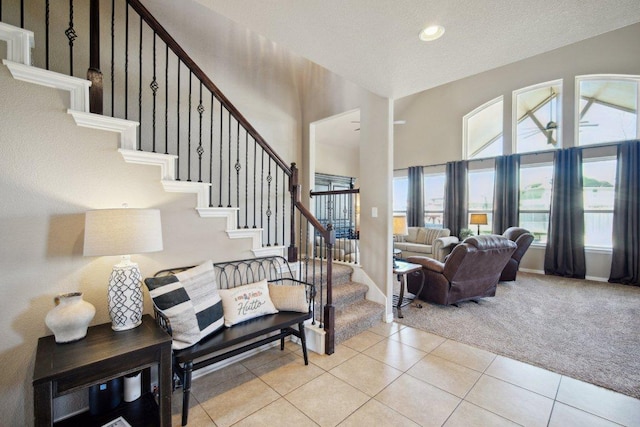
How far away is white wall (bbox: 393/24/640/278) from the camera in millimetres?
5352

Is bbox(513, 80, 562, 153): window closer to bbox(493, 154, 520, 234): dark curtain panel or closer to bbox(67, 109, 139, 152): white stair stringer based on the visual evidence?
bbox(493, 154, 520, 234): dark curtain panel

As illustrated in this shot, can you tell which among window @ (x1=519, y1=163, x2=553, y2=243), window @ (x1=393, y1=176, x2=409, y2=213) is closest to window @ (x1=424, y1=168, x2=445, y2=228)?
window @ (x1=393, y1=176, x2=409, y2=213)

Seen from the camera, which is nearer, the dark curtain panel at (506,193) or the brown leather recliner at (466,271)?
the brown leather recliner at (466,271)

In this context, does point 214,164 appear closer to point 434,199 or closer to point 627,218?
point 434,199

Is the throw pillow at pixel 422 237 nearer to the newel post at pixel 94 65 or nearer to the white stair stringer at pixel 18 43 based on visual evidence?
the newel post at pixel 94 65

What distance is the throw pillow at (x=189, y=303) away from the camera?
172 cm

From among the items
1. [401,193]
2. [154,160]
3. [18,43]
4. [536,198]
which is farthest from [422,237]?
[18,43]

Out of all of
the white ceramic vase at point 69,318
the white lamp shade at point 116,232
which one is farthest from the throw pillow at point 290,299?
the white ceramic vase at point 69,318

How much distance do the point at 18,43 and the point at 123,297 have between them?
151cm

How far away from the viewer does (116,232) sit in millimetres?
1501

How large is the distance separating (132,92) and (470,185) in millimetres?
7524

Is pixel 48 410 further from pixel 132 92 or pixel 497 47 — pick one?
pixel 497 47

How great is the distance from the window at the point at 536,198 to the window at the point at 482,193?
2.15 feet

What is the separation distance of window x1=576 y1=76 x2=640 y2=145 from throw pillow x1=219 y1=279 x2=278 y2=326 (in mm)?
7224
